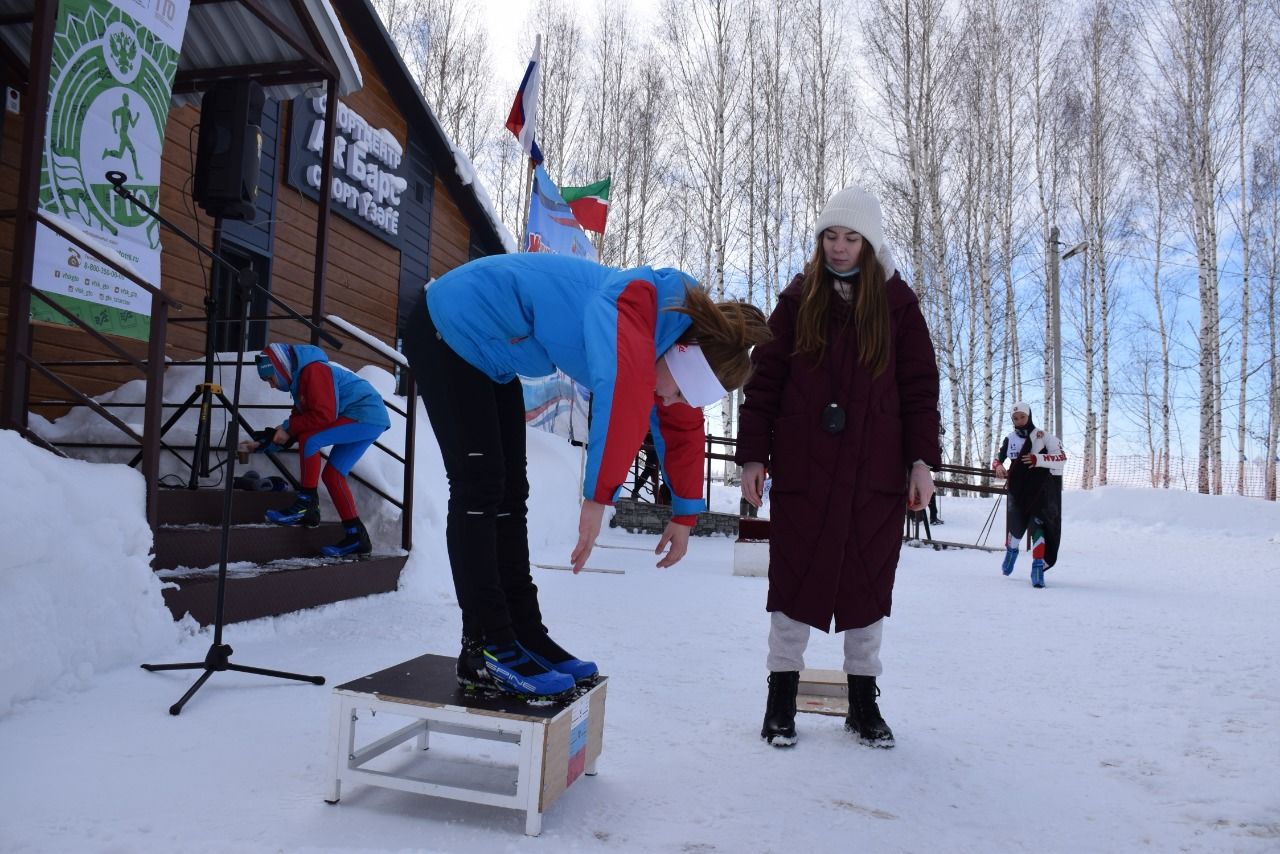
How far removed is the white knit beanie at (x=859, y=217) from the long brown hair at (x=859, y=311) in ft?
0.11

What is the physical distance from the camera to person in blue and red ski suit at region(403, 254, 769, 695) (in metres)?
2.00

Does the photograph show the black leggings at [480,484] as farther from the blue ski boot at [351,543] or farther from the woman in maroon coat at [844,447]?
the blue ski boot at [351,543]

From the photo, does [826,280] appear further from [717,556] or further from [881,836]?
[717,556]

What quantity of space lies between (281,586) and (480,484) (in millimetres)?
2477

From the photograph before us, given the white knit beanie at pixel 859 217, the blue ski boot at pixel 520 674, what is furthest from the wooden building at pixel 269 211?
the white knit beanie at pixel 859 217

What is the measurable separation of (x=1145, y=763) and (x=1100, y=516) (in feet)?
47.8

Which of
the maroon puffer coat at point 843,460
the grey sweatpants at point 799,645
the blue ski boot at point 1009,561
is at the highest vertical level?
the maroon puffer coat at point 843,460

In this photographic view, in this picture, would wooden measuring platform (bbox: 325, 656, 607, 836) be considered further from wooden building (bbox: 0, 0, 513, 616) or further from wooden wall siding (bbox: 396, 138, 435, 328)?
wooden wall siding (bbox: 396, 138, 435, 328)

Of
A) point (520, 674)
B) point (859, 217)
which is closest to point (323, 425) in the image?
point (520, 674)

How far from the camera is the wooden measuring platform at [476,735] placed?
6.26 feet

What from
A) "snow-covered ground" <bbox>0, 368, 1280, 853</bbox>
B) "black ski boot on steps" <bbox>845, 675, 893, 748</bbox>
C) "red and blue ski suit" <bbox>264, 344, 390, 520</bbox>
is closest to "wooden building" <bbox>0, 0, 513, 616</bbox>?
"red and blue ski suit" <bbox>264, 344, 390, 520</bbox>

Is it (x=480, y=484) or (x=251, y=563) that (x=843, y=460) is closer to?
(x=480, y=484)

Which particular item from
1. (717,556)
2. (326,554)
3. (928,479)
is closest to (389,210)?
(717,556)

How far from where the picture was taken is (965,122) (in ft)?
65.1
